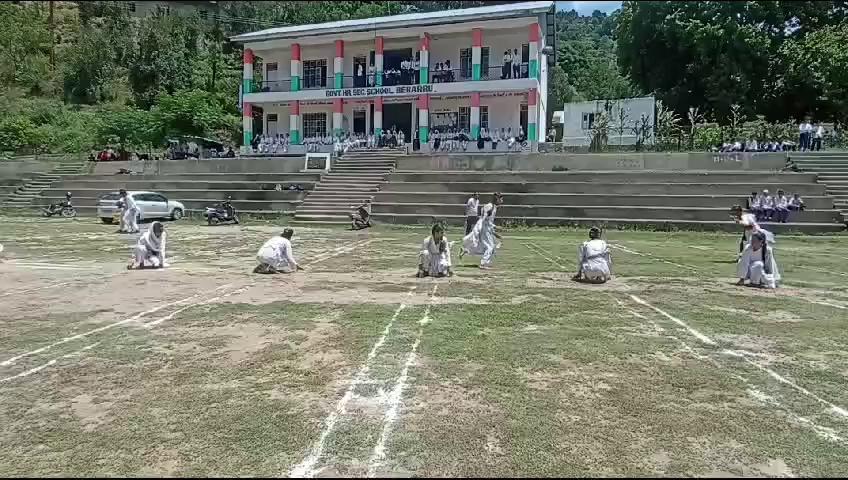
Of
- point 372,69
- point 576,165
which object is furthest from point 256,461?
point 372,69

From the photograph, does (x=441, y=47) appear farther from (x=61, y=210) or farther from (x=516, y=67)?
(x=61, y=210)

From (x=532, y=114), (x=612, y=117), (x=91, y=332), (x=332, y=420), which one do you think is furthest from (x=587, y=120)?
(x=332, y=420)

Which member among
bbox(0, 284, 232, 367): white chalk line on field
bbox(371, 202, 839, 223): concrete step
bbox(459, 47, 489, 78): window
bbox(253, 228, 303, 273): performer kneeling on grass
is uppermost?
bbox(459, 47, 489, 78): window

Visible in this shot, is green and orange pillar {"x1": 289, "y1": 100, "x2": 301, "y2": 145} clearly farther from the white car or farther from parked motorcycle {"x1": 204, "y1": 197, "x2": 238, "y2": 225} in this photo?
parked motorcycle {"x1": 204, "y1": 197, "x2": 238, "y2": 225}

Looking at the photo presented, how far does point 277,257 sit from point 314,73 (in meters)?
28.9

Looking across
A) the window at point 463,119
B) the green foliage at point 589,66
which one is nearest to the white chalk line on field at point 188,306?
the window at point 463,119

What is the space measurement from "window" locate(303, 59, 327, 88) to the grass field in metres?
28.2

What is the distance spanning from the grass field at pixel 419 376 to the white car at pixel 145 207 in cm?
1339

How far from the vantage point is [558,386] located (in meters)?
5.46

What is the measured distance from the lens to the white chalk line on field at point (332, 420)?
391cm

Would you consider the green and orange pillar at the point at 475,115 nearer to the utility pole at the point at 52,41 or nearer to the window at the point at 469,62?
the window at the point at 469,62

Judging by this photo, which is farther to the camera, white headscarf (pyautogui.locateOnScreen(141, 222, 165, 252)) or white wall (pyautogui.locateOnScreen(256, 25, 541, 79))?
white wall (pyautogui.locateOnScreen(256, 25, 541, 79))

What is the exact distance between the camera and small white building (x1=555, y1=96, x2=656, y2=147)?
3125 cm

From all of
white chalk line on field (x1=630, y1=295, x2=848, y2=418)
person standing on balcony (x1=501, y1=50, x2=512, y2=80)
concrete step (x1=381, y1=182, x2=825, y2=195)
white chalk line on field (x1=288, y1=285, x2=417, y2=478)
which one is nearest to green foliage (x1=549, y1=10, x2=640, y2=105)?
person standing on balcony (x1=501, y1=50, x2=512, y2=80)
